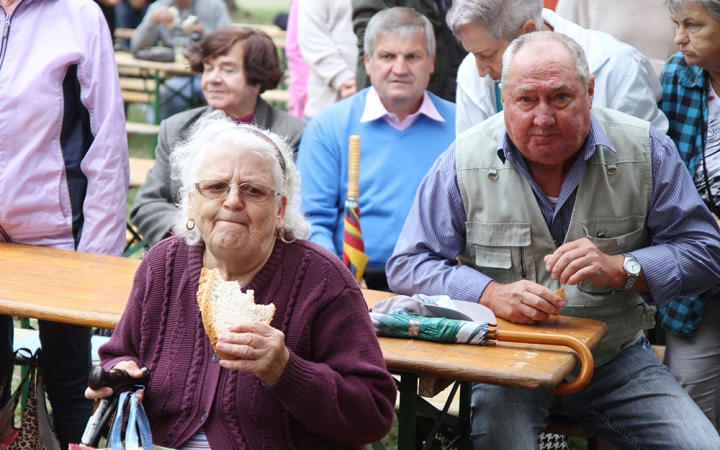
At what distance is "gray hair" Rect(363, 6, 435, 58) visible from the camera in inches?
A: 165

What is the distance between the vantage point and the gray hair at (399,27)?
4184 mm

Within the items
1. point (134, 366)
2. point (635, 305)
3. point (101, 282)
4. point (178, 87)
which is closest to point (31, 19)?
point (101, 282)

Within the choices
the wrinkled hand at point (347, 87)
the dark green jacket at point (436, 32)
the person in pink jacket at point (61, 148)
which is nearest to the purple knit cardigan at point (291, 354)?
the person in pink jacket at point (61, 148)

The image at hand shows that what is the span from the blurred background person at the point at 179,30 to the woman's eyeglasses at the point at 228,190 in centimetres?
643

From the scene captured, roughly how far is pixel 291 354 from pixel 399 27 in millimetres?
2415

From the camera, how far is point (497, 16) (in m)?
3.60

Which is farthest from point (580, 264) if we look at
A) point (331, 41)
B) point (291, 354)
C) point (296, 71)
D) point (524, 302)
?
point (296, 71)

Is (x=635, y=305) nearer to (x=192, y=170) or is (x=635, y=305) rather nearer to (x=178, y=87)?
(x=192, y=170)

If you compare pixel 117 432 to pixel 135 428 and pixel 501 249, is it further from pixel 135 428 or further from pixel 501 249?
pixel 501 249

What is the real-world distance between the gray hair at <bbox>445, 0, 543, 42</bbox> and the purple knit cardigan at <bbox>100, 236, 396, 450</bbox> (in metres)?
1.56

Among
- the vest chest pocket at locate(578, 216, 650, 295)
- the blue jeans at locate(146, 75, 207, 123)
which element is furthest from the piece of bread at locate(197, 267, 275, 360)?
the blue jeans at locate(146, 75, 207, 123)

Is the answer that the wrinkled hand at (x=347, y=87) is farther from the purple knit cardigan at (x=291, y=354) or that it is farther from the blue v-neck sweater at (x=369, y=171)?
the purple knit cardigan at (x=291, y=354)

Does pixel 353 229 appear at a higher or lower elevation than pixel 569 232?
lower

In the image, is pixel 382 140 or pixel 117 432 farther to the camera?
pixel 382 140
